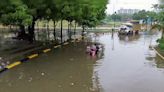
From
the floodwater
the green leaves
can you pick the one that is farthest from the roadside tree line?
the floodwater

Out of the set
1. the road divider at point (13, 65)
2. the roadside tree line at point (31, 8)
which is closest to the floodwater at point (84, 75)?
the road divider at point (13, 65)

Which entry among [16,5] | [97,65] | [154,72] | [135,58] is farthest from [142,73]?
[16,5]

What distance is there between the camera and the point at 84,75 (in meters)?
16.4

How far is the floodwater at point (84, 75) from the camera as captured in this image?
44.8 ft

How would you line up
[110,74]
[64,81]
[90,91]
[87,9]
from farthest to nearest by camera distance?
[87,9] < [110,74] < [64,81] < [90,91]

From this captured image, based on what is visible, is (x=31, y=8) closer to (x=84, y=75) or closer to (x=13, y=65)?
(x=13, y=65)

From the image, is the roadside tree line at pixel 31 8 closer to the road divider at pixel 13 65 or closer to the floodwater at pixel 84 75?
the road divider at pixel 13 65

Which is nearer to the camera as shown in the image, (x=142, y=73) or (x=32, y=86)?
(x=32, y=86)

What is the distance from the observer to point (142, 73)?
17.5 m

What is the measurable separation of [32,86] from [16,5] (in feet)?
24.7

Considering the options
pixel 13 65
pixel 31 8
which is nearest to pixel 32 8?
pixel 31 8

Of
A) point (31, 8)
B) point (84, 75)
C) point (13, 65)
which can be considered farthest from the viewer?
point (31, 8)

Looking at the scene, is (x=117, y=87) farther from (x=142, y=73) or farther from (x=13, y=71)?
(x=13, y=71)

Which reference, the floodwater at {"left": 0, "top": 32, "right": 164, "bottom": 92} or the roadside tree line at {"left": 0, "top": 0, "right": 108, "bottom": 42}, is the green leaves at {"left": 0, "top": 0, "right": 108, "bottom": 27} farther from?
the floodwater at {"left": 0, "top": 32, "right": 164, "bottom": 92}
